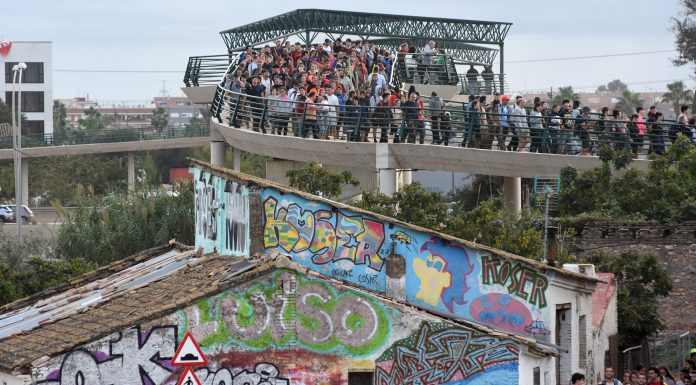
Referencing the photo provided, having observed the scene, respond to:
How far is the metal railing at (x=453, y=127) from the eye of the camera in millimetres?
38000

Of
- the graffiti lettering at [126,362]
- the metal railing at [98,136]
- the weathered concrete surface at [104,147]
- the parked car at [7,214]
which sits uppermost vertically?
the metal railing at [98,136]

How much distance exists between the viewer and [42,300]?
2750 cm

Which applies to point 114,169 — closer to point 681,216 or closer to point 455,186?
point 455,186

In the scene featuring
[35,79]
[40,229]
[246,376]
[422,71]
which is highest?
[35,79]

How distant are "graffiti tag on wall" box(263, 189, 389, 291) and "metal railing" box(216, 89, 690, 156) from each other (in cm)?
1445

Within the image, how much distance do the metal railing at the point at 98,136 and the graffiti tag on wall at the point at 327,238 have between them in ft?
209

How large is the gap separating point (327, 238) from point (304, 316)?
2.19 m

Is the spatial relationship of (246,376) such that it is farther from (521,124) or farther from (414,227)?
(521,124)

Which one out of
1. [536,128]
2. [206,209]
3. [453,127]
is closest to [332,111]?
[453,127]

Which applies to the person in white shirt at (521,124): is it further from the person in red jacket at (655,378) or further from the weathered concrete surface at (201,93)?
the weathered concrete surface at (201,93)

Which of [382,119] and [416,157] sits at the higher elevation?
[382,119]

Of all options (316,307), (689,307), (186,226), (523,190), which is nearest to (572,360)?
(316,307)

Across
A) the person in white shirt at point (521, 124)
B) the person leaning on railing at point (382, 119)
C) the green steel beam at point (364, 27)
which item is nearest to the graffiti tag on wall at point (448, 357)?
the person in white shirt at point (521, 124)

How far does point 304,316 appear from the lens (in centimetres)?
2025
